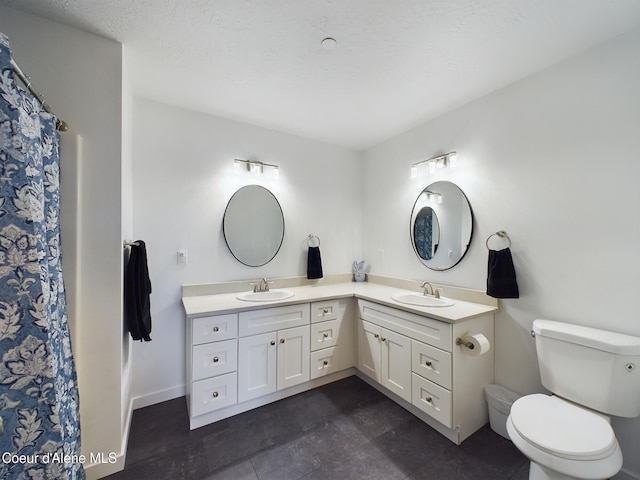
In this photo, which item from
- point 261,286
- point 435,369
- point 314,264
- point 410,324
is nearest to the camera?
point 435,369

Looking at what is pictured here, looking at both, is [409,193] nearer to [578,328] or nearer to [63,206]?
[578,328]

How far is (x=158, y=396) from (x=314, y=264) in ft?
5.59

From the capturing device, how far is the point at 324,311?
7.39 feet

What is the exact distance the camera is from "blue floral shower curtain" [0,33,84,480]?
3.04 feet

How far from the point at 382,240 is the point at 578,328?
5.58ft

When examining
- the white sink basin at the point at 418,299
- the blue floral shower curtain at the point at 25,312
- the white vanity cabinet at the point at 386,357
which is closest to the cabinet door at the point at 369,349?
the white vanity cabinet at the point at 386,357

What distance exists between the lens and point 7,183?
931mm

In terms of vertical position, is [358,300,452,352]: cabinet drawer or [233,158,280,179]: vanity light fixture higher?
[233,158,280,179]: vanity light fixture

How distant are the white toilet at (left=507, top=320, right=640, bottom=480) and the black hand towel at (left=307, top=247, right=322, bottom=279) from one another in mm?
1765

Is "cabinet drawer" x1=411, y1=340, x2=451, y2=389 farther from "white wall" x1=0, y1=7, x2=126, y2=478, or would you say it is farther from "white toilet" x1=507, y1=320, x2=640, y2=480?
"white wall" x1=0, y1=7, x2=126, y2=478

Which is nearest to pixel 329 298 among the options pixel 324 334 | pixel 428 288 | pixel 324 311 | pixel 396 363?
pixel 324 311

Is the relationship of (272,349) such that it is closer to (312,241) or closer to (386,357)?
(386,357)

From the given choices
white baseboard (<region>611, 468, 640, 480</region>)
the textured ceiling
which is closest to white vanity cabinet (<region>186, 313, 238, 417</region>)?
the textured ceiling

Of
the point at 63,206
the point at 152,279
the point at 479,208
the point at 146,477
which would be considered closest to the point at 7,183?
the point at 63,206
